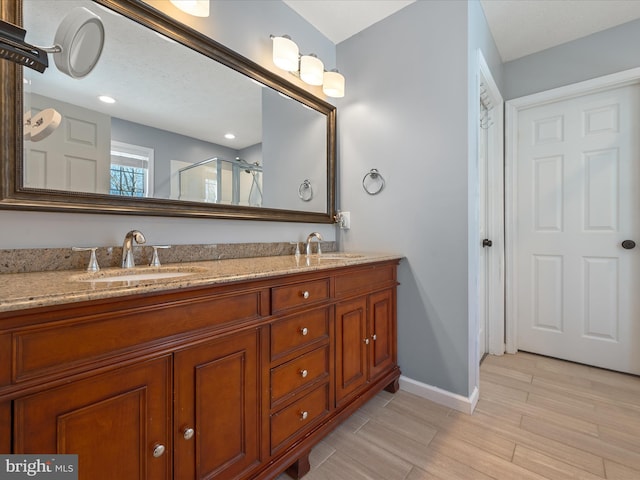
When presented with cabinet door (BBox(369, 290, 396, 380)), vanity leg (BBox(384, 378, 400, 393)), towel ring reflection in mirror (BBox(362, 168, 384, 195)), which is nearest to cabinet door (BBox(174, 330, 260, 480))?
cabinet door (BBox(369, 290, 396, 380))

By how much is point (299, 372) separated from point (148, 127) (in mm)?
1234

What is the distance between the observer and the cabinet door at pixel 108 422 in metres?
0.63

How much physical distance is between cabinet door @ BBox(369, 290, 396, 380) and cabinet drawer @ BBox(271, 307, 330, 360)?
414mm

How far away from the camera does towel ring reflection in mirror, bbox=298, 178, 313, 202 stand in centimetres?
198

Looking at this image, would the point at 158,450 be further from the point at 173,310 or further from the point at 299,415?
the point at 299,415

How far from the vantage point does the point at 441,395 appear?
1744 millimetres

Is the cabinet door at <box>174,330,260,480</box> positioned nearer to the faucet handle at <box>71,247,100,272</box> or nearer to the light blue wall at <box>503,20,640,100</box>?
the faucet handle at <box>71,247,100,272</box>

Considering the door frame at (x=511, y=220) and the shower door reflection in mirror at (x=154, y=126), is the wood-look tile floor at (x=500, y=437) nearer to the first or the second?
the door frame at (x=511, y=220)

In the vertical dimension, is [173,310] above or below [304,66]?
below

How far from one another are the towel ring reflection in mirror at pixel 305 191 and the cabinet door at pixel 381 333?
0.79 metres

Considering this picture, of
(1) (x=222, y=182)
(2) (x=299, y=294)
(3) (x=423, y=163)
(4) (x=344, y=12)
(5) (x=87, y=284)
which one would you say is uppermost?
(4) (x=344, y=12)

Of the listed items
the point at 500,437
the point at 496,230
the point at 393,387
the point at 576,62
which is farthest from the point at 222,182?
the point at 576,62

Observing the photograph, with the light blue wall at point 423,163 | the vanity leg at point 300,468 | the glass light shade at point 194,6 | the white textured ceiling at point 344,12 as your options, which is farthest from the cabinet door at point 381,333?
the white textured ceiling at point 344,12

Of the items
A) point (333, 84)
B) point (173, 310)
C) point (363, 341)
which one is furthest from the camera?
point (333, 84)
